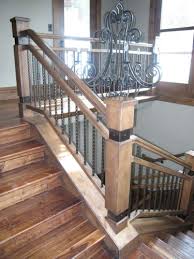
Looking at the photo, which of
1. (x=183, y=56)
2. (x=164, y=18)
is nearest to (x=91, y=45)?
(x=164, y=18)

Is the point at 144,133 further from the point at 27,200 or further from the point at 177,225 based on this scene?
the point at 27,200

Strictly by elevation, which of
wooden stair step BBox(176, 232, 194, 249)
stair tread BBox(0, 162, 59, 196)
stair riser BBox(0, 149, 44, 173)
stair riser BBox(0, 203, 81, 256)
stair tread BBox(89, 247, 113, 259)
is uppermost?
stair riser BBox(0, 149, 44, 173)

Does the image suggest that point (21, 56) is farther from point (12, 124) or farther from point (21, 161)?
point (21, 161)

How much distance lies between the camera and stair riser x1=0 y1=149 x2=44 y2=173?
218 cm

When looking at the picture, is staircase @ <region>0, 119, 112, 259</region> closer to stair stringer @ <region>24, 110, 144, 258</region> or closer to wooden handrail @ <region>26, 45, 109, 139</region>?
stair stringer @ <region>24, 110, 144, 258</region>

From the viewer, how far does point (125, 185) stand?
1723 millimetres

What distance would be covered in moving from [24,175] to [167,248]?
145 centimetres

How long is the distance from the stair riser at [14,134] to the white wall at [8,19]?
2085mm

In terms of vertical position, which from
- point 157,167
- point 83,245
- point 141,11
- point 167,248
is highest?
point 141,11

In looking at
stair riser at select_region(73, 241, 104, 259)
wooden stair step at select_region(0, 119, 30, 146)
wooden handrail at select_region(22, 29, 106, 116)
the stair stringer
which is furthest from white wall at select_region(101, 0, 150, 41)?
stair riser at select_region(73, 241, 104, 259)

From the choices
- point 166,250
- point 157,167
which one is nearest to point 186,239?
point 166,250

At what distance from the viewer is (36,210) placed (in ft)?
6.30

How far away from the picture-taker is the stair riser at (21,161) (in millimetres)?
2180

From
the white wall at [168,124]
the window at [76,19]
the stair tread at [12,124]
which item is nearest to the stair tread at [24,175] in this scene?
the stair tread at [12,124]
